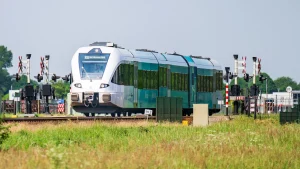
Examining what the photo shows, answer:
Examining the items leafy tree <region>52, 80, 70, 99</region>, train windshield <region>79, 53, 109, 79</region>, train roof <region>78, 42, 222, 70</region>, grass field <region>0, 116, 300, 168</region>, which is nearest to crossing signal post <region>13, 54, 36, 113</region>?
train roof <region>78, 42, 222, 70</region>

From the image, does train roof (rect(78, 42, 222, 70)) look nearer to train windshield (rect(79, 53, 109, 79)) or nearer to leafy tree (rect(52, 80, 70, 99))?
train windshield (rect(79, 53, 109, 79))

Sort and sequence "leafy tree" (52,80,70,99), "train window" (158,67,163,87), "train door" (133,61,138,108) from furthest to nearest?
"leafy tree" (52,80,70,99)
"train window" (158,67,163,87)
"train door" (133,61,138,108)

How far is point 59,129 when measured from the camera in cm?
3225

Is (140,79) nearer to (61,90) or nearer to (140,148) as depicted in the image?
(140,148)

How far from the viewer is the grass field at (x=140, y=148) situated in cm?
1855

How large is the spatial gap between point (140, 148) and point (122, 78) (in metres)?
22.5

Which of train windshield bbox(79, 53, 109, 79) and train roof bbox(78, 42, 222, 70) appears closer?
train windshield bbox(79, 53, 109, 79)

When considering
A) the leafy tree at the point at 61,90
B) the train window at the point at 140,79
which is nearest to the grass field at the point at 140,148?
the train window at the point at 140,79

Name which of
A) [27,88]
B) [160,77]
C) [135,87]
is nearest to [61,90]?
[27,88]

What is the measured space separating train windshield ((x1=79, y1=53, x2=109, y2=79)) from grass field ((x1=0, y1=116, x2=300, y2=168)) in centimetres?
995

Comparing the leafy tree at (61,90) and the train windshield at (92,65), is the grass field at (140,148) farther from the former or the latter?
the leafy tree at (61,90)

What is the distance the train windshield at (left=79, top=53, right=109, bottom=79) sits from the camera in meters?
45.4

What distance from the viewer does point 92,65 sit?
150 feet

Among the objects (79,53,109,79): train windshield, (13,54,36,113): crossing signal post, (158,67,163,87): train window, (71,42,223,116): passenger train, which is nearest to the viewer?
(71,42,223,116): passenger train
